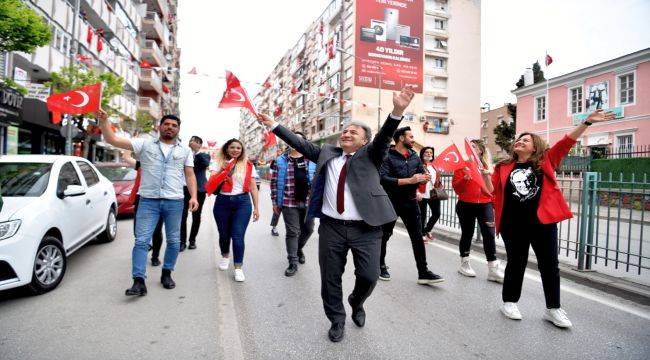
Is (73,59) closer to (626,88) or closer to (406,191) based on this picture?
(406,191)

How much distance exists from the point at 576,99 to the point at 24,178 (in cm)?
2971

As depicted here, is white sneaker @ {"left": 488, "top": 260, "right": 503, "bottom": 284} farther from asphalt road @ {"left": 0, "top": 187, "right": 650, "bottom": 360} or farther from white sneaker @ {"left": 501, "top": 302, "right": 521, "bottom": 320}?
white sneaker @ {"left": 501, "top": 302, "right": 521, "bottom": 320}

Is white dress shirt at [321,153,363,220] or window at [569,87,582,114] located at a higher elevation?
window at [569,87,582,114]

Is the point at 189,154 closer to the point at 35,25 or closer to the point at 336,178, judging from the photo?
the point at 336,178

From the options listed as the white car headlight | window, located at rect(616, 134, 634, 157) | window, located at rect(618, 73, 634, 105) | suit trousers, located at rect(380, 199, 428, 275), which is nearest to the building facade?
window, located at rect(618, 73, 634, 105)

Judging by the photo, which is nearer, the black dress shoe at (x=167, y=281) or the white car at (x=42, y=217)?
the white car at (x=42, y=217)

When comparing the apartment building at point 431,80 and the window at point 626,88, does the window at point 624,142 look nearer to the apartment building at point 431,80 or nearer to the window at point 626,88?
the window at point 626,88

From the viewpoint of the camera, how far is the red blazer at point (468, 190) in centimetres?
508

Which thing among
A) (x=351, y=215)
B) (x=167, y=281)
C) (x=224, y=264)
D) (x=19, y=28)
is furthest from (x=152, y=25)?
(x=351, y=215)

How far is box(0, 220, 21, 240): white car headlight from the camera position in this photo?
12.3ft

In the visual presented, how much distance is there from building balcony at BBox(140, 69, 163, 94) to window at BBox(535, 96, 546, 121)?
107ft

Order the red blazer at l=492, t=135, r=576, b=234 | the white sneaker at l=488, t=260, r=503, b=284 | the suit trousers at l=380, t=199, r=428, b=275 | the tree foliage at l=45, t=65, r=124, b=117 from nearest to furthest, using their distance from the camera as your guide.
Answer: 1. the red blazer at l=492, t=135, r=576, b=234
2. the suit trousers at l=380, t=199, r=428, b=275
3. the white sneaker at l=488, t=260, r=503, b=284
4. the tree foliage at l=45, t=65, r=124, b=117

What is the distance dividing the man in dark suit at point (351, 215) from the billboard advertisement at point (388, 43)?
16.9 metres

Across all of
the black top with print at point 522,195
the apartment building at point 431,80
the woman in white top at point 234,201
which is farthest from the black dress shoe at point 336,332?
the apartment building at point 431,80
